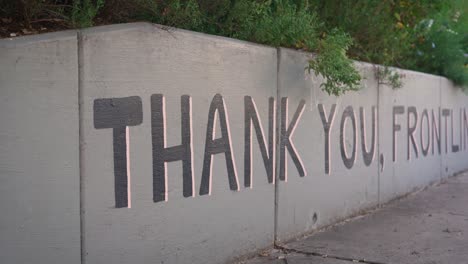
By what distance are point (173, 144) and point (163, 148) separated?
0.43 feet

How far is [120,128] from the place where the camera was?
14.6 ft

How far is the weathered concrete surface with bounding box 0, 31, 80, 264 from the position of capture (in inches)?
147

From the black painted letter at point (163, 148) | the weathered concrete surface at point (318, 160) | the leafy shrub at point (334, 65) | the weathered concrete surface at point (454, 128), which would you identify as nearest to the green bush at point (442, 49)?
Result: the weathered concrete surface at point (454, 128)

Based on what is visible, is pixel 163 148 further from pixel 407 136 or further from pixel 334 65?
pixel 407 136

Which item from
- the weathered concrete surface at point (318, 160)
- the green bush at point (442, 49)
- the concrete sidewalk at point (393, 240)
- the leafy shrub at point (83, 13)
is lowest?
the concrete sidewalk at point (393, 240)

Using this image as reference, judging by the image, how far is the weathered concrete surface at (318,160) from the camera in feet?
21.1

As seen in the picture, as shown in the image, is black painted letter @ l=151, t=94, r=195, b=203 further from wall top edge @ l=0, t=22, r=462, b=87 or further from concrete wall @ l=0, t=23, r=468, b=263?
wall top edge @ l=0, t=22, r=462, b=87

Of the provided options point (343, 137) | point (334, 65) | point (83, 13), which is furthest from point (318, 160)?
point (83, 13)

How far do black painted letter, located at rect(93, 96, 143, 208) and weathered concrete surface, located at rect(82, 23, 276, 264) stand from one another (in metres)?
→ 0.05

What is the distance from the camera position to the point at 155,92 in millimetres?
4754

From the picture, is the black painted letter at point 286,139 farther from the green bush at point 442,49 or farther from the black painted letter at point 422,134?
the green bush at point 442,49

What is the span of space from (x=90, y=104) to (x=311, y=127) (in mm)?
3205

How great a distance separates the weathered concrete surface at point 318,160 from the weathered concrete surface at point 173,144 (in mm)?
320

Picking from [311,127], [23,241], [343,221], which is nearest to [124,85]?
[23,241]
